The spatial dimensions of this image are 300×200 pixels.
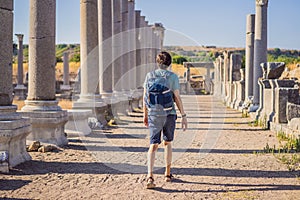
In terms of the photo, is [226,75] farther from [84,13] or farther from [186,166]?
[186,166]

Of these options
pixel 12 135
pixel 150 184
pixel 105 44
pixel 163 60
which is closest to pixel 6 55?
pixel 12 135

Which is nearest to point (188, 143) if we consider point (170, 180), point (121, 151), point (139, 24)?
point (121, 151)

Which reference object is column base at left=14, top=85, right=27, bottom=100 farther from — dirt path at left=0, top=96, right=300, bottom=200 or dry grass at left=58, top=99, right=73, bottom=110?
dirt path at left=0, top=96, right=300, bottom=200

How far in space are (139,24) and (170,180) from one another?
21.8 m

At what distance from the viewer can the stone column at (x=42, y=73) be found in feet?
29.0

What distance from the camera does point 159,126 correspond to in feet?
19.0

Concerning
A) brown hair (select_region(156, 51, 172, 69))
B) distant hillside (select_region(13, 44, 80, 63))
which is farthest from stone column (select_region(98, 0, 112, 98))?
distant hillside (select_region(13, 44, 80, 63))

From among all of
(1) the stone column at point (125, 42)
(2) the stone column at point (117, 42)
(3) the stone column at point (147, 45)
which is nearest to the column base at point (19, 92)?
(3) the stone column at point (147, 45)

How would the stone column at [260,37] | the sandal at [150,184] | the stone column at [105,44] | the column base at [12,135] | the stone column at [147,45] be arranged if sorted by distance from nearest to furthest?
the sandal at [150,184] < the column base at [12,135] < the stone column at [105,44] < the stone column at [260,37] < the stone column at [147,45]

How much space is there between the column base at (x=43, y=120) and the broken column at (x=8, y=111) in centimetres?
141

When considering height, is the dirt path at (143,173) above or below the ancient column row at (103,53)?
below

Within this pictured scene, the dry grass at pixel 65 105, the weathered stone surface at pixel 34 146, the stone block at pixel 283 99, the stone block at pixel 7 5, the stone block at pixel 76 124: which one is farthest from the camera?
the dry grass at pixel 65 105

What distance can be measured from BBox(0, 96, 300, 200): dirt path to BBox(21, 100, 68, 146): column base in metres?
0.48

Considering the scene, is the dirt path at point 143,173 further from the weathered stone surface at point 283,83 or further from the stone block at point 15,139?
the weathered stone surface at point 283,83
